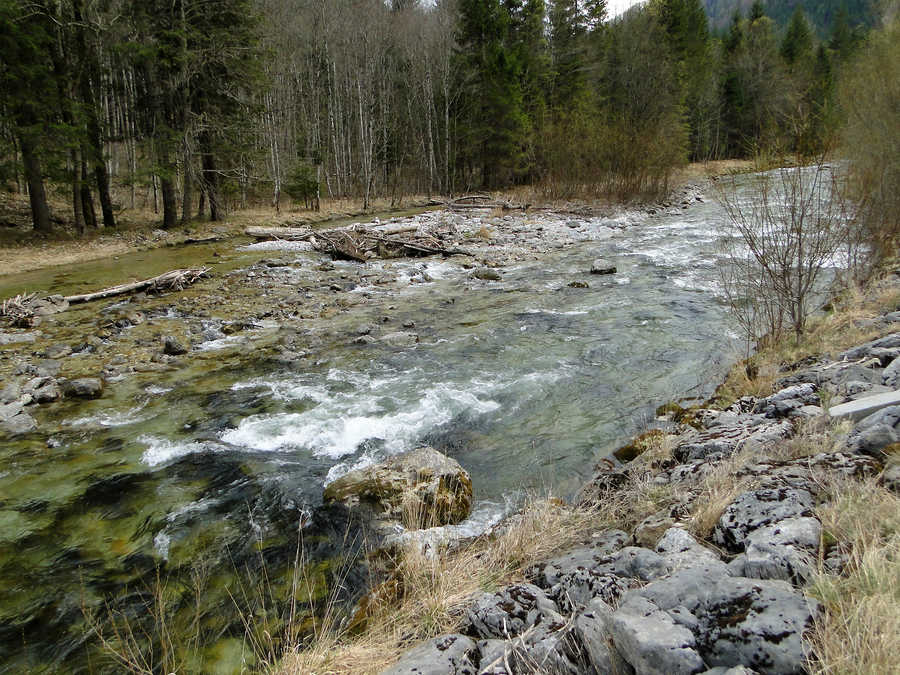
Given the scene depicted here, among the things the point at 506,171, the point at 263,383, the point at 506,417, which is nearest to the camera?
the point at 506,417

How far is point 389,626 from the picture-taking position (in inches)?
106

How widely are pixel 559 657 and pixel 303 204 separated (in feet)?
95.4

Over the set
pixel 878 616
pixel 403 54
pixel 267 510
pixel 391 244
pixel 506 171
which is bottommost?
pixel 267 510

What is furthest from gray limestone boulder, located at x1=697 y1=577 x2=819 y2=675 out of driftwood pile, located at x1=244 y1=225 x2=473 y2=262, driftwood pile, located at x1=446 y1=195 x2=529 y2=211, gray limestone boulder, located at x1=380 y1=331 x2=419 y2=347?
driftwood pile, located at x1=446 y1=195 x2=529 y2=211

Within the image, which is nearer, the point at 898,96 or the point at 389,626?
the point at 389,626

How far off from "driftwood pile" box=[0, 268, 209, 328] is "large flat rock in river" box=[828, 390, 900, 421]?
12.1 meters

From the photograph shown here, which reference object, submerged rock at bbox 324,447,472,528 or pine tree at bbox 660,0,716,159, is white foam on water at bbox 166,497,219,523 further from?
pine tree at bbox 660,0,716,159

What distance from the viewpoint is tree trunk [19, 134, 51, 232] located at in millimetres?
15539

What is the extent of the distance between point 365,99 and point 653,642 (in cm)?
3541

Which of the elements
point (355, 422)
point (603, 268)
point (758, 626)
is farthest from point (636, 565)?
point (603, 268)

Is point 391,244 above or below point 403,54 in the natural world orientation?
below

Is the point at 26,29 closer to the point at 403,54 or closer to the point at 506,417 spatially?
the point at 506,417

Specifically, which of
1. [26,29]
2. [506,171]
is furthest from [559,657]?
[506,171]

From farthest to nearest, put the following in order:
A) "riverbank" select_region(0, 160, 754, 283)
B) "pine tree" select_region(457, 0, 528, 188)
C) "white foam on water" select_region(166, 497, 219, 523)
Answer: "pine tree" select_region(457, 0, 528, 188) < "riverbank" select_region(0, 160, 754, 283) < "white foam on water" select_region(166, 497, 219, 523)
